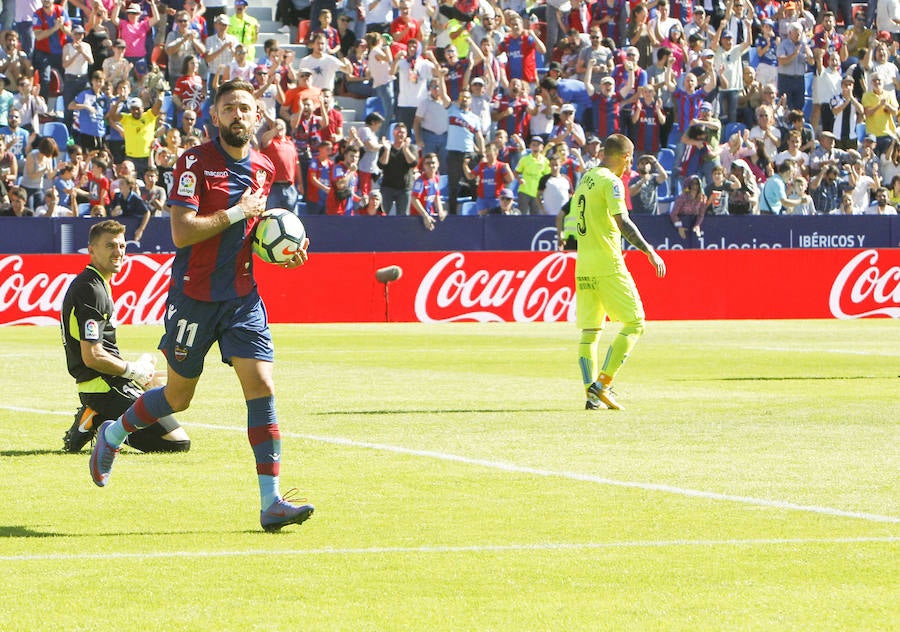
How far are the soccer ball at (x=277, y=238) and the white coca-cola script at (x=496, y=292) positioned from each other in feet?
71.3

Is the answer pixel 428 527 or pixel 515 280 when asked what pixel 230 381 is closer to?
pixel 428 527

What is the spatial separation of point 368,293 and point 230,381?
12.5 m

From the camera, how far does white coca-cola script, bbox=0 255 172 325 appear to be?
28.8 meters

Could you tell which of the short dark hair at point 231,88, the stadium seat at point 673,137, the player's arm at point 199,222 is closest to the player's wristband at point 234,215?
the player's arm at point 199,222

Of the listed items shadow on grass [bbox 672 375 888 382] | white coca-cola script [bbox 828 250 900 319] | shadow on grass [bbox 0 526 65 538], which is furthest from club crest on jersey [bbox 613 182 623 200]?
white coca-cola script [bbox 828 250 900 319]

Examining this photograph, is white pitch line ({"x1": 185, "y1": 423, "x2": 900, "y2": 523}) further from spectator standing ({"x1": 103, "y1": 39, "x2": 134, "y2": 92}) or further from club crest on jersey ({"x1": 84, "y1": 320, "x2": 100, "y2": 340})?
spectator standing ({"x1": 103, "y1": 39, "x2": 134, "y2": 92})

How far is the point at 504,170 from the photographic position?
31375mm

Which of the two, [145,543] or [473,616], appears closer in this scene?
[473,616]

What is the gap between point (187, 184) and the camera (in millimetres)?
8344

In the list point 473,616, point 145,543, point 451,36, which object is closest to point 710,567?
point 473,616

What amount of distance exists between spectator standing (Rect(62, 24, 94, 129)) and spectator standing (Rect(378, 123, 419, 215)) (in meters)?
5.49

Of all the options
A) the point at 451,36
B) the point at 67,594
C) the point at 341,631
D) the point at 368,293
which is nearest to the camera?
the point at 341,631

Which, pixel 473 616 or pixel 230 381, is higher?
pixel 473 616

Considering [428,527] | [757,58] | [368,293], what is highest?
[757,58]
